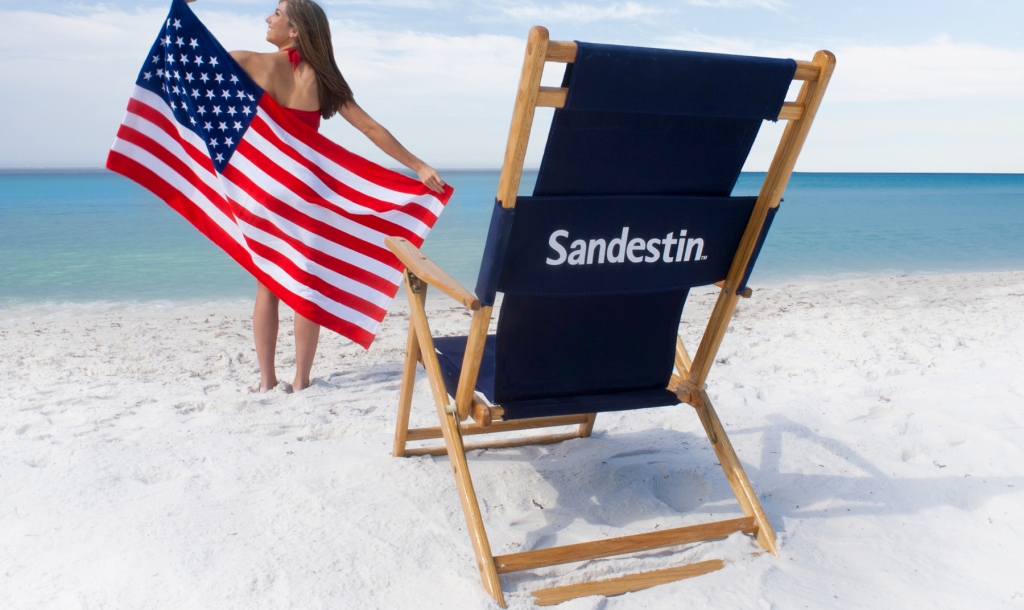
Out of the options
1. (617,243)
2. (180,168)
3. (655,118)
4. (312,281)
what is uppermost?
(655,118)

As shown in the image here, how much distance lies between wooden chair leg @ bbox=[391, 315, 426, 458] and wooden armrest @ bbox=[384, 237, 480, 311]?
0.83 feet

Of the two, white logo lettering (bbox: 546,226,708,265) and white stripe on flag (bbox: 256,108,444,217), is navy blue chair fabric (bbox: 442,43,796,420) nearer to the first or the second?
white logo lettering (bbox: 546,226,708,265)

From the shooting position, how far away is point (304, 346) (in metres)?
3.53

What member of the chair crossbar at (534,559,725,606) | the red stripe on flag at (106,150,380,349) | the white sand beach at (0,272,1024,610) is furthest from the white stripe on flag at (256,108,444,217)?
the chair crossbar at (534,559,725,606)

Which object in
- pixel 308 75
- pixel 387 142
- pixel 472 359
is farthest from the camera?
pixel 308 75

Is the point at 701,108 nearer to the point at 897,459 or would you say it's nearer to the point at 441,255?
the point at 897,459

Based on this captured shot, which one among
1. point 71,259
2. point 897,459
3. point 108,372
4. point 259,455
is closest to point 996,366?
point 897,459

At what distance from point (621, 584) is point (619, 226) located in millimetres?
918

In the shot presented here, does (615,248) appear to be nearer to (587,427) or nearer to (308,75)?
(587,427)

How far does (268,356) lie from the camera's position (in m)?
3.50

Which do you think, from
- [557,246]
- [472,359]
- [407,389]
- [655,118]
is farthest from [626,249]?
[407,389]

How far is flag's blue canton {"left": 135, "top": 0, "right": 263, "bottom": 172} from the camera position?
3.24m

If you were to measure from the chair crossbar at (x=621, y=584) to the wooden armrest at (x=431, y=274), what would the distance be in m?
0.73

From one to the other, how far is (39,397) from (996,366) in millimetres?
4546
